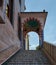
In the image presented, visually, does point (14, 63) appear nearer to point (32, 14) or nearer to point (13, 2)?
point (13, 2)

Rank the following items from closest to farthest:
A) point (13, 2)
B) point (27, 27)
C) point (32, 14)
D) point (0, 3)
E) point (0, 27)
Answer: point (0, 3) → point (0, 27) → point (13, 2) → point (32, 14) → point (27, 27)

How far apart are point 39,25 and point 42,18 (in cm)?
92

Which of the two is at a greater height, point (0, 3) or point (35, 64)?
point (0, 3)

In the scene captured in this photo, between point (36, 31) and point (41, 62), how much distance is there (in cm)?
1368

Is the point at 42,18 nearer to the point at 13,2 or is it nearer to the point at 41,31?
the point at 41,31

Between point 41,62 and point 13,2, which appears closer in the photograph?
point 41,62

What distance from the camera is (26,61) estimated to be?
10.1m

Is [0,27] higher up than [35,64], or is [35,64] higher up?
[0,27]

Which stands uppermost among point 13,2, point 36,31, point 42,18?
point 13,2

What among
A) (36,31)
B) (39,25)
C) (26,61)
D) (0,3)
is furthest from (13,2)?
(0,3)

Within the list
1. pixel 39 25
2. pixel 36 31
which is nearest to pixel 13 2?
pixel 39 25

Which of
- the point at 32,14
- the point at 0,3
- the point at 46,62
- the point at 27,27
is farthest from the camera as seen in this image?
the point at 27,27

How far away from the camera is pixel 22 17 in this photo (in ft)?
67.7

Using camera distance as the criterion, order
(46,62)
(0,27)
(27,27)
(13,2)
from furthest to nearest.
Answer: (27,27)
(13,2)
(46,62)
(0,27)
